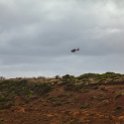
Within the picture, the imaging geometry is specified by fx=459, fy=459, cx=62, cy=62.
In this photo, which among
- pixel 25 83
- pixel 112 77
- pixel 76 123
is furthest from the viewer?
pixel 25 83

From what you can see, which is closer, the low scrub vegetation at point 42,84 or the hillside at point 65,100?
the hillside at point 65,100

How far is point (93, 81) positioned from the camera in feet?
145

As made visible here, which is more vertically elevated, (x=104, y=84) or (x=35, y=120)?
(x=104, y=84)

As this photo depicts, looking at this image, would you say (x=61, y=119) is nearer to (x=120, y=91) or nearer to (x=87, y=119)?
(x=87, y=119)

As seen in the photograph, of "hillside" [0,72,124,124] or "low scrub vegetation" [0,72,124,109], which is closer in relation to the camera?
"hillside" [0,72,124,124]

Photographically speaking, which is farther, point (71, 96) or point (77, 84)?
point (77, 84)

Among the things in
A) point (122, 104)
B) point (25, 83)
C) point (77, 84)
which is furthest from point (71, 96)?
point (25, 83)

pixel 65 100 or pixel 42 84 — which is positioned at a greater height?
pixel 42 84

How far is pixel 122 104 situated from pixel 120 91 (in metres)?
3.60

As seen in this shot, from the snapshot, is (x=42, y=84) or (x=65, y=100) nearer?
(x=65, y=100)

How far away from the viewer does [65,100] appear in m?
39.4

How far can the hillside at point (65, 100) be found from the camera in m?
33.5

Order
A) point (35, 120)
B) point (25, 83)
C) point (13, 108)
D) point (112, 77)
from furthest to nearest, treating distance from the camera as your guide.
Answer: point (25, 83) → point (112, 77) → point (13, 108) → point (35, 120)

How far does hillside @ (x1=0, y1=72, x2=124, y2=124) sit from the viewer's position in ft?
110
